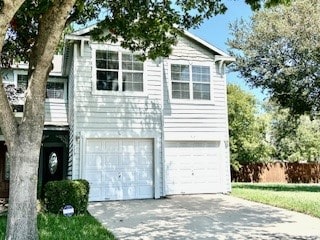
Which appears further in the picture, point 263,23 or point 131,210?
point 263,23

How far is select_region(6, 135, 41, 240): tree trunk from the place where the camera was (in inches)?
252

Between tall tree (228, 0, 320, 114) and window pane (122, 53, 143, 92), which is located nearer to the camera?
window pane (122, 53, 143, 92)

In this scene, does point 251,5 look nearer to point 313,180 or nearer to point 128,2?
point 128,2

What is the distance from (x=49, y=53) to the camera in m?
7.02

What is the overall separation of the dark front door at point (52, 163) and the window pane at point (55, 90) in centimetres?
290

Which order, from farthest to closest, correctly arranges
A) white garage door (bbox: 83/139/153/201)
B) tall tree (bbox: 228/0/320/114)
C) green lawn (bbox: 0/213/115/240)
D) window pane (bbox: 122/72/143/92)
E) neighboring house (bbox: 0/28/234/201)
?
tall tree (bbox: 228/0/320/114), window pane (bbox: 122/72/143/92), neighboring house (bbox: 0/28/234/201), white garage door (bbox: 83/139/153/201), green lawn (bbox: 0/213/115/240)

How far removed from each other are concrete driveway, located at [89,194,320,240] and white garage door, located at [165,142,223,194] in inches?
86.6

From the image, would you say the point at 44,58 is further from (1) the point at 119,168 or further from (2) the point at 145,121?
(2) the point at 145,121

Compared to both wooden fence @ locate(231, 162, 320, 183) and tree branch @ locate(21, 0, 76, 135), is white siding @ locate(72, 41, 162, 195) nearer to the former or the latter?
tree branch @ locate(21, 0, 76, 135)

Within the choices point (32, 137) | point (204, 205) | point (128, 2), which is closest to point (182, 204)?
point (204, 205)

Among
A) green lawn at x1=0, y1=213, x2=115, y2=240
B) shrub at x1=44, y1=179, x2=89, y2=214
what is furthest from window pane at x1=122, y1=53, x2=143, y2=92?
Answer: green lawn at x1=0, y1=213, x2=115, y2=240

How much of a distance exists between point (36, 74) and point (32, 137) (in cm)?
113

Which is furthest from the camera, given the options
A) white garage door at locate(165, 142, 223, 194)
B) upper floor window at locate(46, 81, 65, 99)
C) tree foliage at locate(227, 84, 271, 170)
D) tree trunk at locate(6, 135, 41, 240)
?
tree foliage at locate(227, 84, 271, 170)

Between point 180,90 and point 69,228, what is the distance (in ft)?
Answer: 30.6
